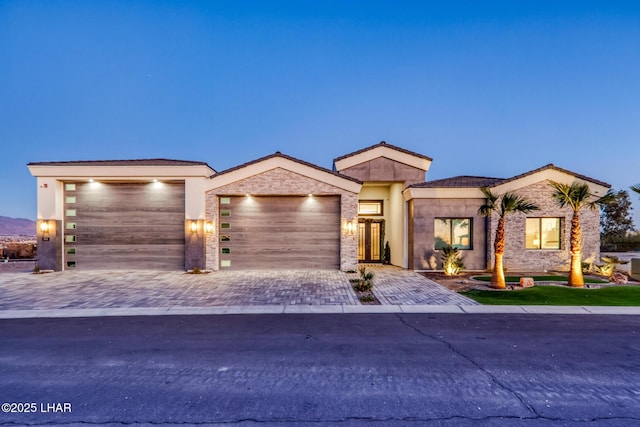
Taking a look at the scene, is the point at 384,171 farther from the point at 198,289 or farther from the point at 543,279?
the point at 198,289

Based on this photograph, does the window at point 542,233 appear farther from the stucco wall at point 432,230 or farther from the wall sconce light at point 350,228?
the wall sconce light at point 350,228

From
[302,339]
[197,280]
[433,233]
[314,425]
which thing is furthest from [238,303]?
[433,233]

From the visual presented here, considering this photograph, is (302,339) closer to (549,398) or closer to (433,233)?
(549,398)

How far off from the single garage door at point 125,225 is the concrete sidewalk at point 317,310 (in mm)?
6918

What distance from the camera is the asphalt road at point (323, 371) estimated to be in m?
3.74

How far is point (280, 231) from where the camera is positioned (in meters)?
15.6

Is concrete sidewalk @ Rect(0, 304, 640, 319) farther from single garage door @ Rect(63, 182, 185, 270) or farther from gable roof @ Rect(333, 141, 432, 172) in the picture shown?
gable roof @ Rect(333, 141, 432, 172)

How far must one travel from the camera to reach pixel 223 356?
539cm

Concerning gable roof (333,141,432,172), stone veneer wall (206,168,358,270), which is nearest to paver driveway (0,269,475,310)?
stone veneer wall (206,168,358,270)

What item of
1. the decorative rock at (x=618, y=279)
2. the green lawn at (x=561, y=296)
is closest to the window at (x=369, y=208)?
the green lawn at (x=561, y=296)

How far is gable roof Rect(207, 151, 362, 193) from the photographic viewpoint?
15141 mm

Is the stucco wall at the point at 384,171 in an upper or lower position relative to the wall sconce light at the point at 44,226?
upper

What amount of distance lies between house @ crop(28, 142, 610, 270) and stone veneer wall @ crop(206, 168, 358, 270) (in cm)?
5

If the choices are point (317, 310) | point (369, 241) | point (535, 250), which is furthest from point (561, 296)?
point (369, 241)
